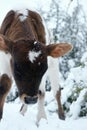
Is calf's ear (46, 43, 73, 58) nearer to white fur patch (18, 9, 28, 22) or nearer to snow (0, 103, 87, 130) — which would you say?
white fur patch (18, 9, 28, 22)

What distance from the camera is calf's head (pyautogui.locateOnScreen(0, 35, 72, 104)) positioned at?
6488 millimetres

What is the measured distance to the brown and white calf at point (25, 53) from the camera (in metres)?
6.52

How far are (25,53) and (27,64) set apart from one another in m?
0.17

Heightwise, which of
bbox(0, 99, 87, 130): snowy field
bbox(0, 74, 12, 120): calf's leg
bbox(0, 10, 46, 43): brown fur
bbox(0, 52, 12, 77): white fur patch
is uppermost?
bbox(0, 10, 46, 43): brown fur

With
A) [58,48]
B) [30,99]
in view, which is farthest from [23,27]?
[30,99]

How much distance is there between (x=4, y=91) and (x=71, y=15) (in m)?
20.4

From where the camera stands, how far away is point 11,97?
51.7 feet

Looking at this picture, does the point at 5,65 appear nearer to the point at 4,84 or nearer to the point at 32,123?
the point at 4,84

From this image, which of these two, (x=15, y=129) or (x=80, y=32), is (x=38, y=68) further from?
(x=80, y=32)

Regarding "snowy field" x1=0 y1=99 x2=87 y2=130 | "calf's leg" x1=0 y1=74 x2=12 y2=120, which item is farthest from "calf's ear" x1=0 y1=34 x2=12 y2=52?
"snowy field" x1=0 y1=99 x2=87 y2=130

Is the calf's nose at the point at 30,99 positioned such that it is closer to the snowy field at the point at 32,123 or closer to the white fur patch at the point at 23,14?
the snowy field at the point at 32,123

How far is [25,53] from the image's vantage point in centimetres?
657

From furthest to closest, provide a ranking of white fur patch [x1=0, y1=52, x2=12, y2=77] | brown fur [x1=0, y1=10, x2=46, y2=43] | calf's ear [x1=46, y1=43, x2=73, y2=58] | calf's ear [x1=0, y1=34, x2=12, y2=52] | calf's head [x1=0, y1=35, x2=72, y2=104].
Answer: brown fur [x1=0, y1=10, x2=46, y2=43] → white fur patch [x1=0, y1=52, x2=12, y2=77] → calf's ear [x1=46, y1=43, x2=73, y2=58] → calf's ear [x1=0, y1=34, x2=12, y2=52] → calf's head [x1=0, y1=35, x2=72, y2=104]

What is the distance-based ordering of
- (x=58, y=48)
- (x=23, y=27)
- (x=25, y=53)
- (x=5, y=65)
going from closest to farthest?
(x=25, y=53) → (x=58, y=48) → (x=5, y=65) → (x=23, y=27)
